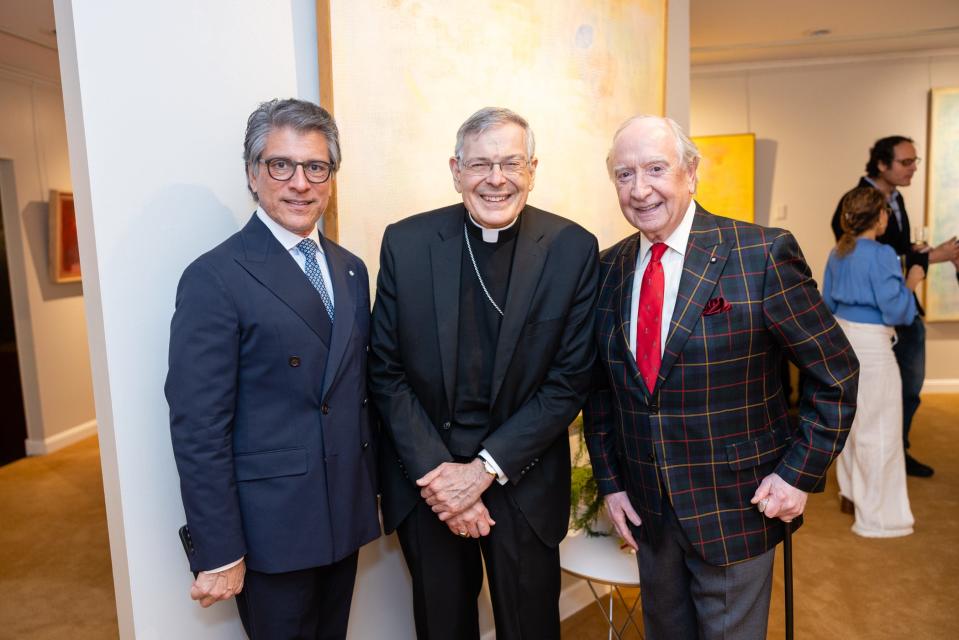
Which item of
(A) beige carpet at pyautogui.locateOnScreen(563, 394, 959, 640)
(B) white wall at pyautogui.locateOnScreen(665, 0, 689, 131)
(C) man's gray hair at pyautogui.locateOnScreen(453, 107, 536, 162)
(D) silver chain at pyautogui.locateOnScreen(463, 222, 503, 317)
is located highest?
(B) white wall at pyautogui.locateOnScreen(665, 0, 689, 131)

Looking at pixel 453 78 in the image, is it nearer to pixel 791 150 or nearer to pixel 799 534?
pixel 799 534

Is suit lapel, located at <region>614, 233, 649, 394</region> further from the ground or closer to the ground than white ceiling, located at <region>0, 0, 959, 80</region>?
closer to the ground

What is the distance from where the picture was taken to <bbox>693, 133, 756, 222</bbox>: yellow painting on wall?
22.0 feet

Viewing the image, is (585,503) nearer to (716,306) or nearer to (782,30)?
(716,306)

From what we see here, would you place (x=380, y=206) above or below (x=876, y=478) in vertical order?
above

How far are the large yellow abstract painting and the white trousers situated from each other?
→ 1.52 metres

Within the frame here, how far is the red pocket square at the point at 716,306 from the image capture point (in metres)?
1.62

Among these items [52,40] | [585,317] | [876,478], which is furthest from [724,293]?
[52,40]

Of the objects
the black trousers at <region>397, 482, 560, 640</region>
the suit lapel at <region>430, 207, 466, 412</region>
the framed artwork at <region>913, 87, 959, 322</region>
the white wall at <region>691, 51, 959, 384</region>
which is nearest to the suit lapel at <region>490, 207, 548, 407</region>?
the suit lapel at <region>430, 207, 466, 412</region>

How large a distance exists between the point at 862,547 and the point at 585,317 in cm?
269

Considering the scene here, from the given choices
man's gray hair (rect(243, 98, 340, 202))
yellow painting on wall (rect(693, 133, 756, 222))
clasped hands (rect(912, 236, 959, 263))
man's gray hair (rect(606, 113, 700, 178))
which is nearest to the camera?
man's gray hair (rect(243, 98, 340, 202))

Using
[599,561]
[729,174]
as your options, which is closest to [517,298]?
[599,561]

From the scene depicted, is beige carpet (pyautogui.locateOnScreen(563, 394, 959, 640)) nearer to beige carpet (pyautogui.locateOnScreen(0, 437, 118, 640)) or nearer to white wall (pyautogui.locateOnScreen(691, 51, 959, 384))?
beige carpet (pyautogui.locateOnScreen(0, 437, 118, 640))

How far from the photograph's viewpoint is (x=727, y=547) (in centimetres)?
168
